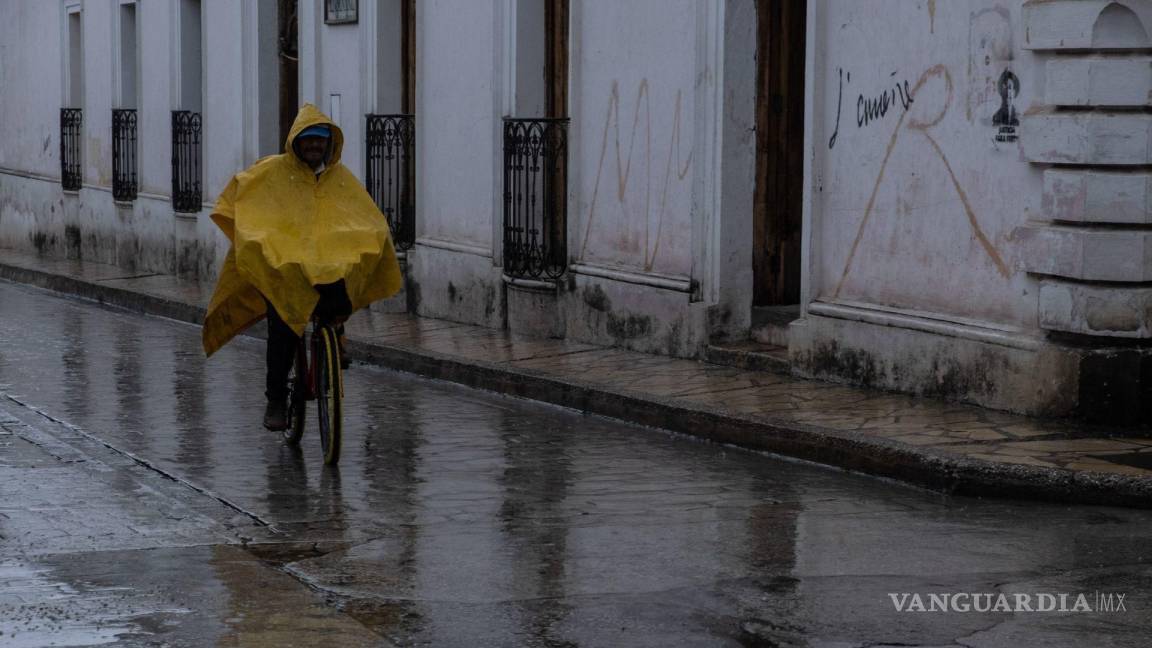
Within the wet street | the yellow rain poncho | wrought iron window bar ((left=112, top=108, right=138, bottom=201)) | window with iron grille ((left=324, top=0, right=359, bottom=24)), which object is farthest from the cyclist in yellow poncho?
wrought iron window bar ((left=112, top=108, right=138, bottom=201))

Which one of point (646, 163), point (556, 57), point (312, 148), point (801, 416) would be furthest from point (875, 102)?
point (556, 57)

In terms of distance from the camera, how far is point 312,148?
10.2 m

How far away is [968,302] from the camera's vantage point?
11398 millimetres

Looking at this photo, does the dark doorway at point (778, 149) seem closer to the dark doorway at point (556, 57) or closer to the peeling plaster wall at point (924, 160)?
the peeling plaster wall at point (924, 160)

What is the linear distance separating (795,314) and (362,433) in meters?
3.82

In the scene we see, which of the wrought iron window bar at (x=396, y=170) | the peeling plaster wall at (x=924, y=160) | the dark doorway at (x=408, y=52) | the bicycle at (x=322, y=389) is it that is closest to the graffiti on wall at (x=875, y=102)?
the peeling plaster wall at (x=924, y=160)

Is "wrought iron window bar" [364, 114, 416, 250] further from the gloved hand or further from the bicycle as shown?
the gloved hand

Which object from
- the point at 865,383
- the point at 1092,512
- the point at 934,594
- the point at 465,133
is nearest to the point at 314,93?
the point at 465,133

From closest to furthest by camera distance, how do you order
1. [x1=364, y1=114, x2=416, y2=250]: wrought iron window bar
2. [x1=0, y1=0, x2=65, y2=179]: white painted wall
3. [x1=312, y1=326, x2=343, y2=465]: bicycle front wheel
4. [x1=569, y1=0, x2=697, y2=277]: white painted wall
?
[x1=312, y1=326, x2=343, y2=465]: bicycle front wheel, [x1=569, y1=0, x2=697, y2=277]: white painted wall, [x1=364, y1=114, x2=416, y2=250]: wrought iron window bar, [x1=0, y1=0, x2=65, y2=179]: white painted wall

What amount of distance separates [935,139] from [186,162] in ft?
46.3

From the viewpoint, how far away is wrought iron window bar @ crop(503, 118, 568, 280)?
15930 millimetres

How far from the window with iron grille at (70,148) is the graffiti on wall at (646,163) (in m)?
14.7

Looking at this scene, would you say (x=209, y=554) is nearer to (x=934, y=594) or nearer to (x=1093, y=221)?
(x=934, y=594)

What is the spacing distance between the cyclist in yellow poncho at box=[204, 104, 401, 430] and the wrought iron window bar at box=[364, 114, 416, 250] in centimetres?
808
